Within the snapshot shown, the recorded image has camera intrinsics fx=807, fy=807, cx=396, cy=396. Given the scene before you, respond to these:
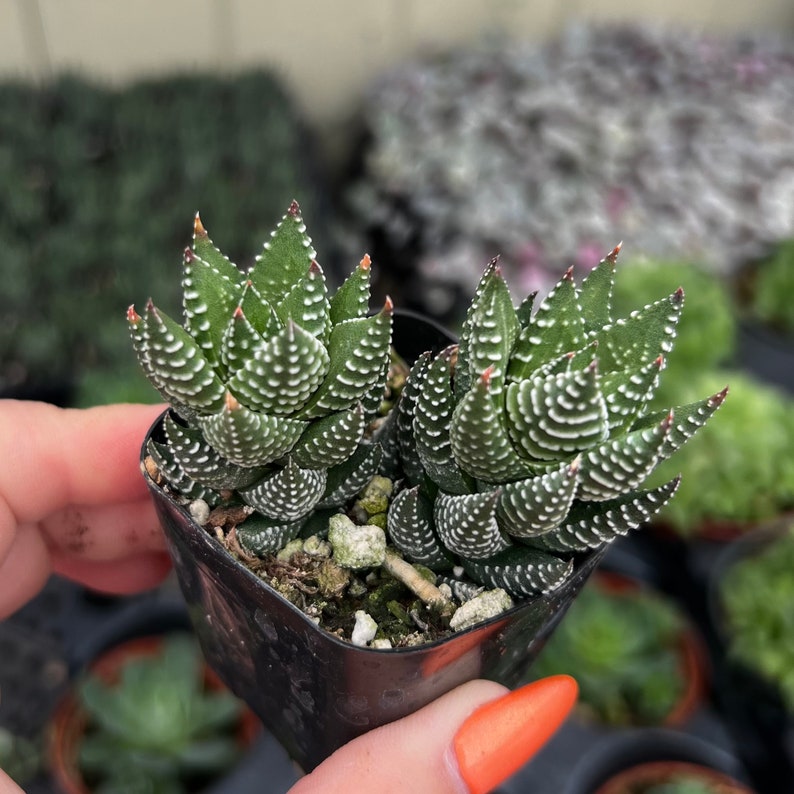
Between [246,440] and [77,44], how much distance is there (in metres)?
2.20

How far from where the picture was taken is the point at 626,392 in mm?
599

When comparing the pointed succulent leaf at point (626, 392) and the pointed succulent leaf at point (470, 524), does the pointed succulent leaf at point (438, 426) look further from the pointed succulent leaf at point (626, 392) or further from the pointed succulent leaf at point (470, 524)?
the pointed succulent leaf at point (626, 392)

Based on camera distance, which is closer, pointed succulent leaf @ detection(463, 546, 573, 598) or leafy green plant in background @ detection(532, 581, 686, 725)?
pointed succulent leaf @ detection(463, 546, 573, 598)

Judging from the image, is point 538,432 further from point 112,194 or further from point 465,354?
point 112,194

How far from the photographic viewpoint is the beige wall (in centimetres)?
228

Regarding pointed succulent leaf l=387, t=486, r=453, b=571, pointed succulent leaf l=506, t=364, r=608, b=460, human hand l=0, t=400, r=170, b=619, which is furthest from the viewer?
human hand l=0, t=400, r=170, b=619

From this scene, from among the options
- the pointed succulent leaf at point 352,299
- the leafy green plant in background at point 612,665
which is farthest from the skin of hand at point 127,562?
the leafy green plant in background at point 612,665

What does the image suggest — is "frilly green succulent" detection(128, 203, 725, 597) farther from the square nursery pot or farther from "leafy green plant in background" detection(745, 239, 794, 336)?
"leafy green plant in background" detection(745, 239, 794, 336)

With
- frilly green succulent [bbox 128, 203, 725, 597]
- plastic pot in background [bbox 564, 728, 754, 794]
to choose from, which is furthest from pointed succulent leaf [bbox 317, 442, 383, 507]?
plastic pot in background [bbox 564, 728, 754, 794]

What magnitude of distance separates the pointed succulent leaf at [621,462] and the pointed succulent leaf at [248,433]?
216 mm

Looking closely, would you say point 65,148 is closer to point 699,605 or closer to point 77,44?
point 77,44

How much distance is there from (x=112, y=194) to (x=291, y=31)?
0.86 m

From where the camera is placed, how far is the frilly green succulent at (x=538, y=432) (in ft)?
1.82

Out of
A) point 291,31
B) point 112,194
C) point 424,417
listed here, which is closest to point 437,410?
point 424,417
